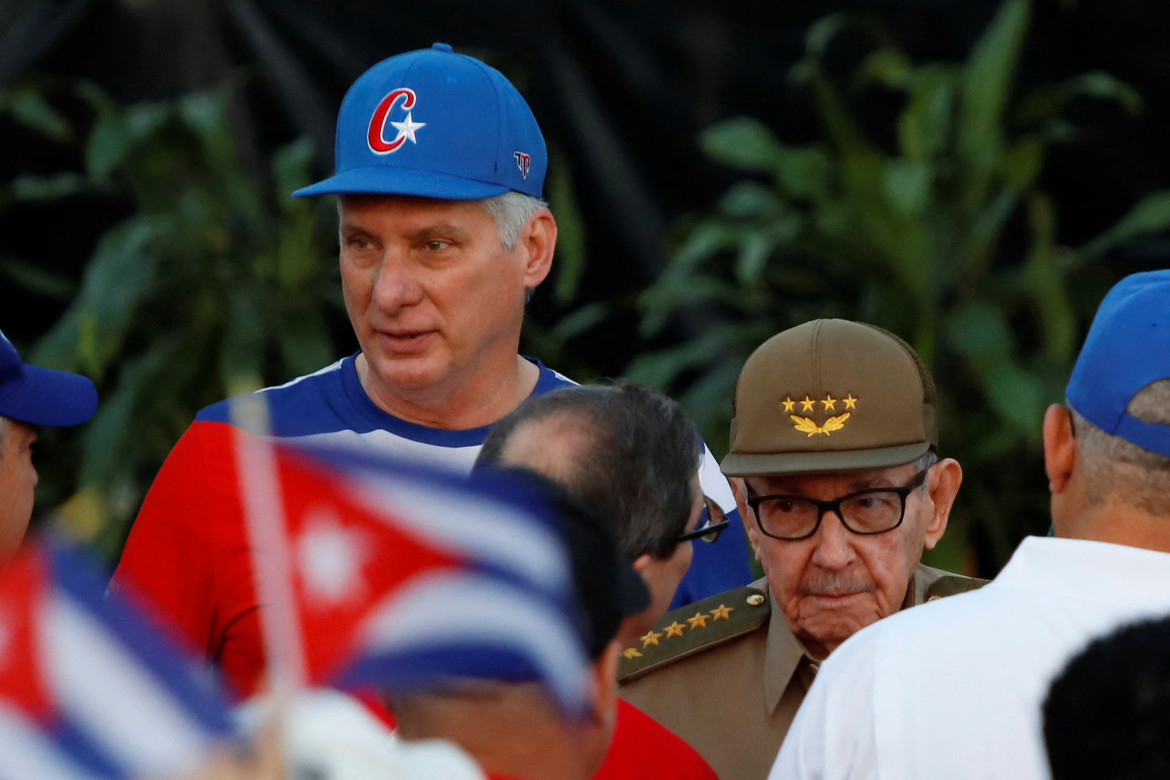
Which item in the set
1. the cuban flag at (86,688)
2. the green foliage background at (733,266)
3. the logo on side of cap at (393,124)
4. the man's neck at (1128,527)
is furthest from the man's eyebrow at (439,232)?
the green foliage background at (733,266)

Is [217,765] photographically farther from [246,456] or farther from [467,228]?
[467,228]

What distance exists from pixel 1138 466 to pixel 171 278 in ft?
11.9

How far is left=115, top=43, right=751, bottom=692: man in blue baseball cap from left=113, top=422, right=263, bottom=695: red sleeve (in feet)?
0.06

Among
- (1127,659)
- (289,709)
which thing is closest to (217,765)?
(289,709)

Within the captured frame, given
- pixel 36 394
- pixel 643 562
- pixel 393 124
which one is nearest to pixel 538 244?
pixel 393 124

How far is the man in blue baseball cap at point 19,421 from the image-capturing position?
2.25 metres

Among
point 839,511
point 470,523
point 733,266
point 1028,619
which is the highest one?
point 470,523

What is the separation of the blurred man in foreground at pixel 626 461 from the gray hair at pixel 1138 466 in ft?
1.55

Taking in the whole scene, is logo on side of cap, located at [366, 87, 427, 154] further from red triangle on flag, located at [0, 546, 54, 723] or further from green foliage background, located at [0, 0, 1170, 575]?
green foliage background, located at [0, 0, 1170, 575]

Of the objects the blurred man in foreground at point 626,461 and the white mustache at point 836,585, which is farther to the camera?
the white mustache at point 836,585

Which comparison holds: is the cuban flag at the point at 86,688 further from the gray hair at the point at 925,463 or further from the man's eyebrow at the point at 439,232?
the man's eyebrow at the point at 439,232

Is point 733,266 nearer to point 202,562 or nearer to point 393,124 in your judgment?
point 393,124

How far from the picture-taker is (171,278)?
4.81m

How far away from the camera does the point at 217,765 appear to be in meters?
0.89
